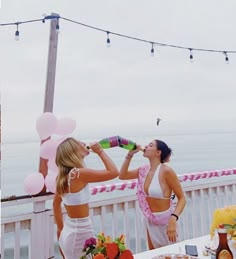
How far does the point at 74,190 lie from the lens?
69.6 inches

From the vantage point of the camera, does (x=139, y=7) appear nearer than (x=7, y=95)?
No

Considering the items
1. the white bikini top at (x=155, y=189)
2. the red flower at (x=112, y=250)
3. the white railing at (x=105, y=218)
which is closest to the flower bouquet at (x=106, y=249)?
the red flower at (x=112, y=250)

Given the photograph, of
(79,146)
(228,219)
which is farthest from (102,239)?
(79,146)

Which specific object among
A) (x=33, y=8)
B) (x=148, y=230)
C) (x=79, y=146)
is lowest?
(x=148, y=230)

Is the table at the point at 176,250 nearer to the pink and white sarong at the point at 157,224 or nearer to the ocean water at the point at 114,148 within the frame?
the pink and white sarong at the point at 157,224

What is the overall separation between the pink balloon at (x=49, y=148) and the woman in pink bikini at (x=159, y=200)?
66cm

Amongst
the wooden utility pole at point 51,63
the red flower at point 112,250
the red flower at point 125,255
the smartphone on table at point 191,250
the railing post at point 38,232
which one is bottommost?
the railing post at point 38,232

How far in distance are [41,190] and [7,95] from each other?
34.5 inches

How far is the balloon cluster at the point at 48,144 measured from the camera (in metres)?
1.93

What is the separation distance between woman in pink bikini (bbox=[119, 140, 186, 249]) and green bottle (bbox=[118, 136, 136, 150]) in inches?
5.6

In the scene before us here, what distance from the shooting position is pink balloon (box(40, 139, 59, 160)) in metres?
1.96

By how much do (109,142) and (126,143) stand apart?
141mm

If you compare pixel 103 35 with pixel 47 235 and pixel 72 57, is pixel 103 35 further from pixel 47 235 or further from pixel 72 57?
pixel 47 235

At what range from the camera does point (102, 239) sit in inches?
36.4
